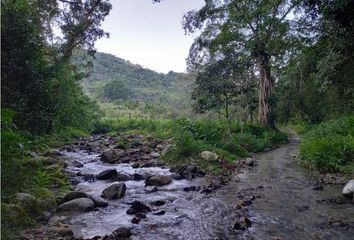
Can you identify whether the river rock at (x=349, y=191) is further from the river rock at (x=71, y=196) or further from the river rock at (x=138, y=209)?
the river rock at (x=71, y=196)

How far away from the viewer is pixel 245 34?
2409 centimetres

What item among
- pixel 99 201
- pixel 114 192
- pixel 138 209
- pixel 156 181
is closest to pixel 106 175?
pixel 156 181

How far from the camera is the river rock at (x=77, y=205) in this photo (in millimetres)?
6887

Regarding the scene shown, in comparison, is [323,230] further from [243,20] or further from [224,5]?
[224,5]

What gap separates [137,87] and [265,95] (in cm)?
6611

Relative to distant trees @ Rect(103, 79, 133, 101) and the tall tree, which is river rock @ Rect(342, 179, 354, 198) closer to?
the tall tree

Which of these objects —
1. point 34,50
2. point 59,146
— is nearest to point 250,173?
point 34,50

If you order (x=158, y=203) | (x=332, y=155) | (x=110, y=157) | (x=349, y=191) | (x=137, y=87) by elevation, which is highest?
(x=137, y=87)

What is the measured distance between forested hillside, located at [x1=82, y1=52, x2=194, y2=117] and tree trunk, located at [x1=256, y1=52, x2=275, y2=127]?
29.0m

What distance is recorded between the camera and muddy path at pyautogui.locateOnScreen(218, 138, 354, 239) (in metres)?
5.58

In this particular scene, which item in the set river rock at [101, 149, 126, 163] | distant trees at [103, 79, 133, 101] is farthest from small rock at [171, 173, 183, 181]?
distant trees at [103, 79, 133, 101]

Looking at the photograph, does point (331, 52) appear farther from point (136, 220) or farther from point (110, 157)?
point (136, 220)

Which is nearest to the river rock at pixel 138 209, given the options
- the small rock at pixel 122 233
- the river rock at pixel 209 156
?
the small rock at pixel 122 233

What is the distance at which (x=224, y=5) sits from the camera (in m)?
23.0
